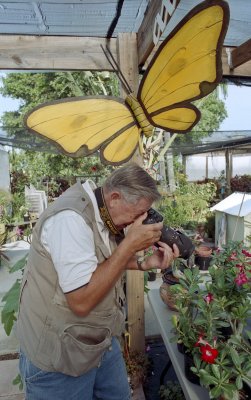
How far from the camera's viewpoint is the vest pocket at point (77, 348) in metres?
1.05

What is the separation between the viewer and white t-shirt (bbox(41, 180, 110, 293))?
917 millimetres

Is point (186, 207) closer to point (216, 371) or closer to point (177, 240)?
point (177, 240)

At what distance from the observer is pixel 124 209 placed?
41.9 inches

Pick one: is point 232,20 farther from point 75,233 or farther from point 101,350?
point 101,350

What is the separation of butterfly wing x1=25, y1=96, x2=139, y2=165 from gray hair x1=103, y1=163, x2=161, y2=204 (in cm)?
63

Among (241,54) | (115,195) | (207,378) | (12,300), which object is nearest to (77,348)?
(207,378)

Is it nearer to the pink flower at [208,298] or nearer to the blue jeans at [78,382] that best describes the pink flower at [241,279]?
the pink flower at [208,298]

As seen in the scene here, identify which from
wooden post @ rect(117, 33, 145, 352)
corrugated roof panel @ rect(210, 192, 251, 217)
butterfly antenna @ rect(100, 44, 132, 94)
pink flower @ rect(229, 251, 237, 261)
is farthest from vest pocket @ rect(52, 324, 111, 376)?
corrugated roof panel @ rect(210, 192, 251, 217)

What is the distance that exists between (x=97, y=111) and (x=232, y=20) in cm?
87

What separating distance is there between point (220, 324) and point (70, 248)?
2.11 feet

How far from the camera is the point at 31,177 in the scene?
9898 mm

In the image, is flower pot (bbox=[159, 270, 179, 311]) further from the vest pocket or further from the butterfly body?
the butterfly body

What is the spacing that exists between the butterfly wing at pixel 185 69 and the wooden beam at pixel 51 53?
51cm

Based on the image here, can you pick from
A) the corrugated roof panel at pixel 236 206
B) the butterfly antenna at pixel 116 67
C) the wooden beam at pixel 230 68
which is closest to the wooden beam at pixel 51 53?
the butterfly antenna at pixel 116 67
